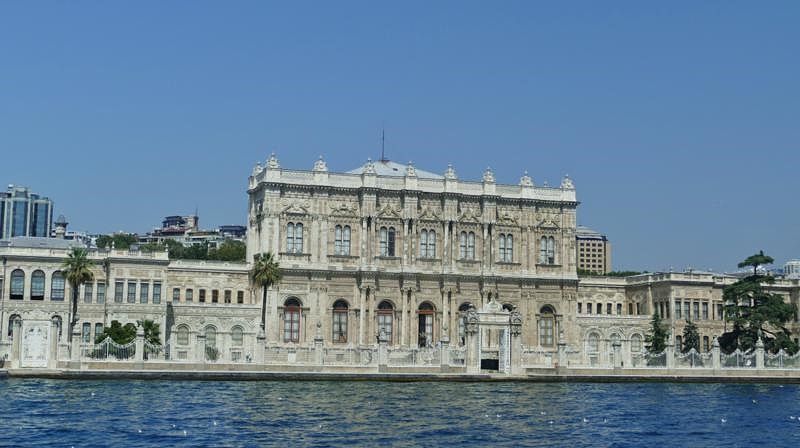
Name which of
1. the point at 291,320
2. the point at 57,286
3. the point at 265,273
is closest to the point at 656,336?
the point at 291,320

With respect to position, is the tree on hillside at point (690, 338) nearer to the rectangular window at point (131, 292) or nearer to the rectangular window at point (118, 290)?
the rectangular window at point (131, 292)

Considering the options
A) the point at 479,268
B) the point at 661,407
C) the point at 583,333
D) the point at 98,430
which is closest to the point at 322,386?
the point at 661,407

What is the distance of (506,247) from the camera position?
78.9m

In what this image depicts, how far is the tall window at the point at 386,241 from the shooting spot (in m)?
75.9

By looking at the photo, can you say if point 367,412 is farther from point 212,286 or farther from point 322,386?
point 212,286

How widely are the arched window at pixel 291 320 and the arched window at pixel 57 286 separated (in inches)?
534

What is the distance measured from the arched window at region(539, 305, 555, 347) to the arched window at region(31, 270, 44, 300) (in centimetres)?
3242

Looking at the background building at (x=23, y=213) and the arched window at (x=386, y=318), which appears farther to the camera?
the background building at (x=23, y=213)

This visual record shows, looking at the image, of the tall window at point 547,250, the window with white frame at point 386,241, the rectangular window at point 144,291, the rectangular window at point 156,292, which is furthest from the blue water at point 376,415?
the tall window at point 547,250

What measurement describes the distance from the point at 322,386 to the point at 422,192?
1111 inches

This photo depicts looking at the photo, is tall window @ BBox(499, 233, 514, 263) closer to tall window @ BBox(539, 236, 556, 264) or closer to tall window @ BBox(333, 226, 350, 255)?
tall window @ BBox(539, 236, 556, 264)

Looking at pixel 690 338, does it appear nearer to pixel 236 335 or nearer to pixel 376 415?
pixel 236 335

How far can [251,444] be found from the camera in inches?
1214

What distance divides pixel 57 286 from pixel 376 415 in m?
37.6
